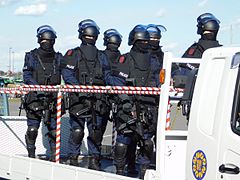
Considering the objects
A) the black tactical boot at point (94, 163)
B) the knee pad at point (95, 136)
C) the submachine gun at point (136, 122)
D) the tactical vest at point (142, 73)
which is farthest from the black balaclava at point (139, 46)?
the black tactical boot at point (94, 163)

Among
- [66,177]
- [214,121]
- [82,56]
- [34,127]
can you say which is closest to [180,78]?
[214,121]

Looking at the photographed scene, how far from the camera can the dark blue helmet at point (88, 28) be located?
725cm

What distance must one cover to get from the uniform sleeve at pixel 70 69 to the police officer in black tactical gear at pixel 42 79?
0.36m

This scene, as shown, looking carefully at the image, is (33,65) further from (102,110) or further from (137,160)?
(137,160)

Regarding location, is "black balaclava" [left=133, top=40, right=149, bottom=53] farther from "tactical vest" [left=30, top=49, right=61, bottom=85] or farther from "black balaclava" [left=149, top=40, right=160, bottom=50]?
"tactical vest" [left=30, top=49, right=61, bottom=85]

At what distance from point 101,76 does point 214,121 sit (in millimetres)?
3547

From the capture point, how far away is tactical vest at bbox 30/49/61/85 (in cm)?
756

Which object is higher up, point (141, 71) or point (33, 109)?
point (141, 71)

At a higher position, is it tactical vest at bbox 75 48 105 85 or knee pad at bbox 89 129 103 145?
tactical vest at bbox 75 48 105 85

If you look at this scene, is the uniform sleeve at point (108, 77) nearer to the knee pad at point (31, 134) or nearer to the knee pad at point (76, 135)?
the knee pad at point (76, 135)

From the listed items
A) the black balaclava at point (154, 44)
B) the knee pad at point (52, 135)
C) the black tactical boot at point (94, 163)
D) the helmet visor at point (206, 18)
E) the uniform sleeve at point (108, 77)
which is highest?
the helmet visor at point (206, 18)

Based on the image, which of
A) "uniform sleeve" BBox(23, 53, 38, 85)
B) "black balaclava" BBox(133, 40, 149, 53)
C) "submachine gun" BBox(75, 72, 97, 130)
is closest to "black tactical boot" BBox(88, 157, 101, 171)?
"submachine gun" BBox(75, 72, 97, 130)

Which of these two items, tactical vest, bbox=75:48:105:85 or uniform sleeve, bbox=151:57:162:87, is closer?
uniform sleeve, bbox=151:57:162:87

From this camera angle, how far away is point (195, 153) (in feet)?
13.0
